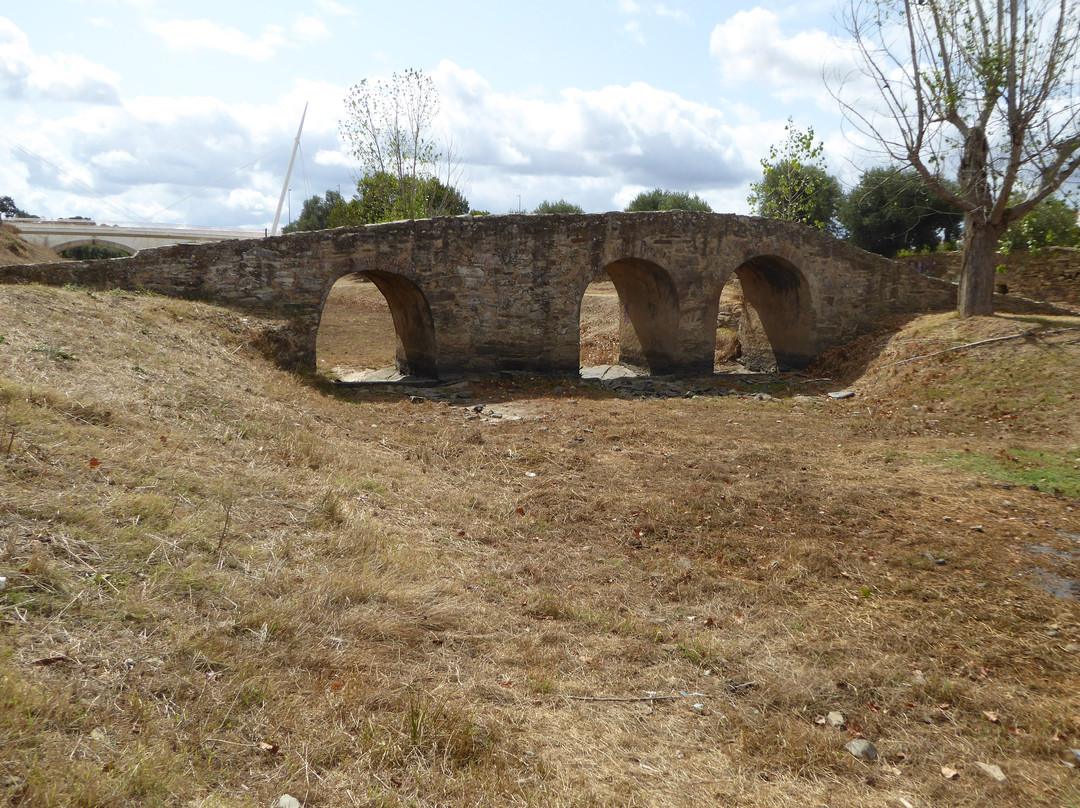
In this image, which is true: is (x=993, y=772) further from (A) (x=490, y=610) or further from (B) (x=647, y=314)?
(B) (x=647, y=314)

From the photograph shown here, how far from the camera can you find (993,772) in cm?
381

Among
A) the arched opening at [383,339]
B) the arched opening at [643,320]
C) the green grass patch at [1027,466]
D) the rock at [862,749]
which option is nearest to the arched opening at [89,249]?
the arched opening at [383,339]

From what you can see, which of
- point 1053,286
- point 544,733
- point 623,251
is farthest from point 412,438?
point 1053,286

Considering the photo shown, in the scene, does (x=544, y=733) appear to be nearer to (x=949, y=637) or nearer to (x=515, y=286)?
(x=949, y=637)

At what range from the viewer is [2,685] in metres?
3.14

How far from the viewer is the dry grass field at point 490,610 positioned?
347cm

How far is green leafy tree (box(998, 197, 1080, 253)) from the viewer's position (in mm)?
15941

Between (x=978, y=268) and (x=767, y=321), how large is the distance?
474 centimetres

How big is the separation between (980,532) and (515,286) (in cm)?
1029

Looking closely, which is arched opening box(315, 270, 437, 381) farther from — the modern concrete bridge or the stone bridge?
the modern concrete bridge

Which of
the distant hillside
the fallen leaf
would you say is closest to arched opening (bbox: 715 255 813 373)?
the fallen leaf

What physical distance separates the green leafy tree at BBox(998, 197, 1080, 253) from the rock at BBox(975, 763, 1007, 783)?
1407 centimetres

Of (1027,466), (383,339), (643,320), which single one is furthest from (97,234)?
(1027,466)

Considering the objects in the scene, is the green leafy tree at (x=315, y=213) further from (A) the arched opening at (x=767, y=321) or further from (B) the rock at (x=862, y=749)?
(B) the rock at (x=862, y=749)
